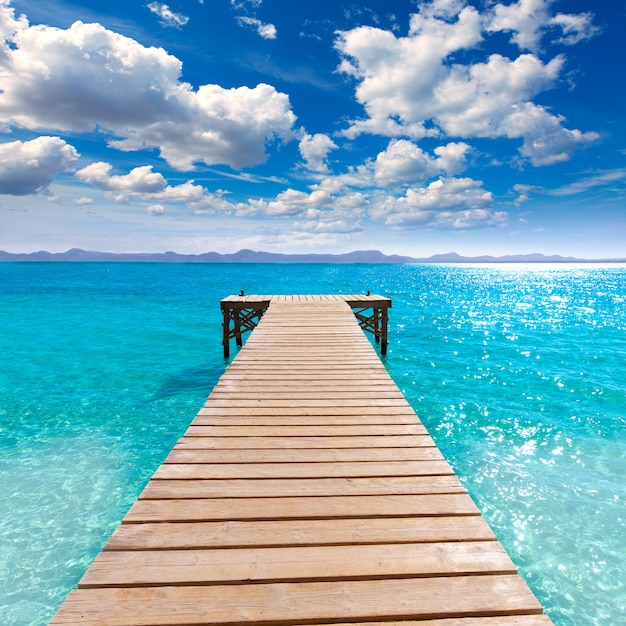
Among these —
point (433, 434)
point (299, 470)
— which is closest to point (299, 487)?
point (299, 470)

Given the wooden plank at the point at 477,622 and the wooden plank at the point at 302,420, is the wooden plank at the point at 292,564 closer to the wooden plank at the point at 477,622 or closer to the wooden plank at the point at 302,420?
the wooden plank at the point at 477,622

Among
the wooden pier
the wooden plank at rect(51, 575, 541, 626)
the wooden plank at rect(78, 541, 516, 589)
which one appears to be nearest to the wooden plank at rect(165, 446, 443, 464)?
the wooden pier

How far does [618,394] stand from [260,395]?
12.8 metres

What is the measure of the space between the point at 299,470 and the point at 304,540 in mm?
965

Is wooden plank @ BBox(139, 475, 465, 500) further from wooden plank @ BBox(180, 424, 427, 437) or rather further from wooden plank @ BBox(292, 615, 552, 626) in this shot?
wooden plank @ BBox(292, 615, 552, 626)

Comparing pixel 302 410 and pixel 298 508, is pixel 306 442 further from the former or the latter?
pixel 298 508

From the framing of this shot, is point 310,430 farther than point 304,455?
Yes

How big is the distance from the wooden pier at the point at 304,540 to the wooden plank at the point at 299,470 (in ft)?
0.06

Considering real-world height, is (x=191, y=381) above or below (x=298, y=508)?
below

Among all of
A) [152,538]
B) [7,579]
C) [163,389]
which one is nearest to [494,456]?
[152,538]

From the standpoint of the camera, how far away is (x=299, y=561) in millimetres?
2549

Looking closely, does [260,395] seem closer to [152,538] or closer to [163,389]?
[152,538]

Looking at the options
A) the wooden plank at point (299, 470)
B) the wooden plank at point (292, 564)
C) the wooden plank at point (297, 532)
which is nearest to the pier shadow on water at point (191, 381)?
the wooden plank at point (299, 470)

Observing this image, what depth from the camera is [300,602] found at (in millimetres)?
2281
